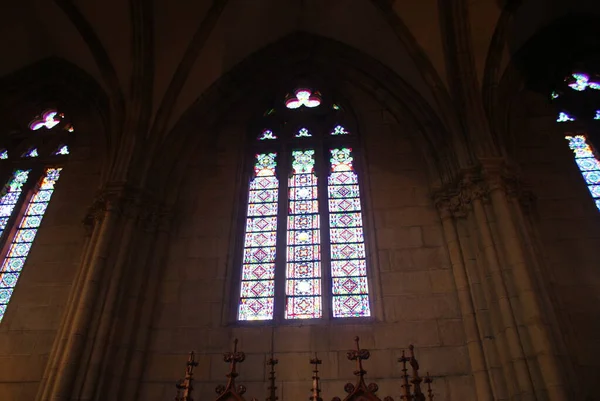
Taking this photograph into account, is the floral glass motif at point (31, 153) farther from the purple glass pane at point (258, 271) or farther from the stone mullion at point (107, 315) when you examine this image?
the purple glass pane at point (258, 271)

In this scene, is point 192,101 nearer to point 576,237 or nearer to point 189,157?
point 189,157

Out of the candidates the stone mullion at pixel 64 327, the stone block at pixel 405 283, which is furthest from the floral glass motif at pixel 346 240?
the stone mullion at pixel 64 327

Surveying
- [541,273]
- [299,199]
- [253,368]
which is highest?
[299,199]

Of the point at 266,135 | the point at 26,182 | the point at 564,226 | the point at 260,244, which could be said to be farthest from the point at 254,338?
the point at 26,182

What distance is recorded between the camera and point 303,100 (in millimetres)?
10281

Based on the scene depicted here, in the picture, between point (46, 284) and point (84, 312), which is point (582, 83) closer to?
point (84, 312)

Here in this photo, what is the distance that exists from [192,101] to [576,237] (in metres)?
6.57

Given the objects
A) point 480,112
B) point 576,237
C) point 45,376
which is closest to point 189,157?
point 45,376

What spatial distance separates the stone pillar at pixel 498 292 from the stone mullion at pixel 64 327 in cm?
504

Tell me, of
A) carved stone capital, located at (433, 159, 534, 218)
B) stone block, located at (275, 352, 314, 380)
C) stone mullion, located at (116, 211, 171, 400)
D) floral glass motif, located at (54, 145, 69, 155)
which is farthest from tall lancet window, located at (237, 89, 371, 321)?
floral glass motif, located at (54, 145, 69, 155)

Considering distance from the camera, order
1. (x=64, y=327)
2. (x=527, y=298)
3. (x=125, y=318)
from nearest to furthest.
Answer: (x=527, y=298)
(x=64, y=327)
(x=125, y=318)

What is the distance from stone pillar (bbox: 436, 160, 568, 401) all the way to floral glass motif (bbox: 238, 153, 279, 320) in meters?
2.59

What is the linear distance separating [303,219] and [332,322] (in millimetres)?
1818

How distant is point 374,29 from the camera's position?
970cm
